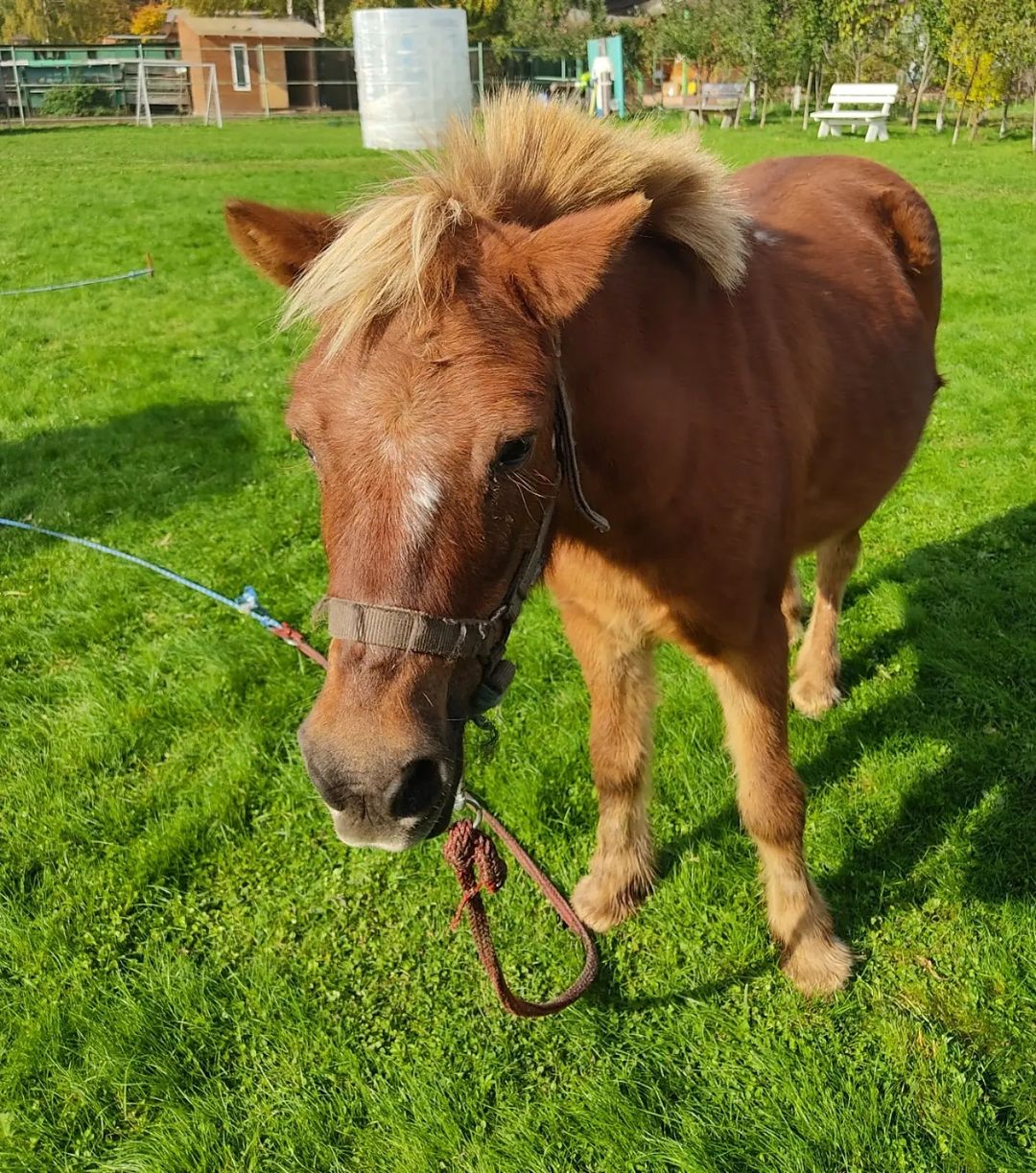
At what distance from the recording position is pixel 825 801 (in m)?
3.27

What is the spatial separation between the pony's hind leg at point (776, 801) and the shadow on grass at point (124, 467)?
4.14 metres

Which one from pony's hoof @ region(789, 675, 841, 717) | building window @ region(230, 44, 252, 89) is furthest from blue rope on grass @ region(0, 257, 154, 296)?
building window @ region(230, 44, 252, 89)

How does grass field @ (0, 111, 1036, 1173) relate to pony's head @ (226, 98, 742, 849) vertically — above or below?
below

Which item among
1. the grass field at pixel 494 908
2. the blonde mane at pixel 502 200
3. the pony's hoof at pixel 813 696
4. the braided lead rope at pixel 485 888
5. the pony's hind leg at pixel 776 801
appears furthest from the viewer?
the pony's hoof at pixel 813 696

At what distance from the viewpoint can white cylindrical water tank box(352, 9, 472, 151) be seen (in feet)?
82.8

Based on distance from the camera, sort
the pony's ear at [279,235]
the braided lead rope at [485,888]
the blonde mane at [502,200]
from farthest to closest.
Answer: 1. the braided lead rope at [485,888]
2. the pony's ear at [279,235]
3. the blonde mane at [502,200]

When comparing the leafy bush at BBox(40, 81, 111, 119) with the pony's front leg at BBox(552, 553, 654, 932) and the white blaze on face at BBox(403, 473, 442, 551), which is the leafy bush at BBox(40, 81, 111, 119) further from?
the white blaze on face at BBox(403, 473, 442, 551)

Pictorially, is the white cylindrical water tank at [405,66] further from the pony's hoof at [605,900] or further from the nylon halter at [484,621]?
the nylon halter at [484,621]

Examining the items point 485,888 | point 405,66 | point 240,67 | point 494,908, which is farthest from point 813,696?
point 240,67

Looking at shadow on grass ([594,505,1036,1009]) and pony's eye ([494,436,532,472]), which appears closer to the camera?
pony's eye ([494,436,532,472])

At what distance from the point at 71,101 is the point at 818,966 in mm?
49454

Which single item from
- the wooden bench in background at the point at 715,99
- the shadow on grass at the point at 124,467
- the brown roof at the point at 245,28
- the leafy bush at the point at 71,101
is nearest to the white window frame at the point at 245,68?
the brown roof at the point at 245,28

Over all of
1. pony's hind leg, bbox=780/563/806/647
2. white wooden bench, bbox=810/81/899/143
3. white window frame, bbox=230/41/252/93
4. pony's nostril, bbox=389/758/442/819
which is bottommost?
pony's hind leg, bbox=780/563/806/647

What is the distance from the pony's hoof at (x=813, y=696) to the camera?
12.4 feet
